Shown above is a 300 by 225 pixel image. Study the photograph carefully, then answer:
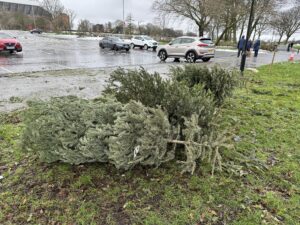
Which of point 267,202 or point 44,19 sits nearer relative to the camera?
point 267,202

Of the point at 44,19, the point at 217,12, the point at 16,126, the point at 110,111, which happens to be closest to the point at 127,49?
the point at 217,12

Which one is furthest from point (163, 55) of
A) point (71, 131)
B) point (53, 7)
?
point (53, 7)

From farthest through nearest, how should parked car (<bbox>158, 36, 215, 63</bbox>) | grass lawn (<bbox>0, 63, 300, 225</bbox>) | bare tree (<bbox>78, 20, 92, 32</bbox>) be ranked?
bare tree (<bbox>78, 20, 92, 32</bbox>) < parked car (<bbox>158, 36, 215, 63</bbox>) < grass lawn (<bbox>0, 63, 300, 225</bbox>)

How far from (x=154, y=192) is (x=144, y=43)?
90.0ft

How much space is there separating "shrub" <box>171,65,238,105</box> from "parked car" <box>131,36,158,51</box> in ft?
76.1

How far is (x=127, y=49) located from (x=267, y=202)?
944 inches

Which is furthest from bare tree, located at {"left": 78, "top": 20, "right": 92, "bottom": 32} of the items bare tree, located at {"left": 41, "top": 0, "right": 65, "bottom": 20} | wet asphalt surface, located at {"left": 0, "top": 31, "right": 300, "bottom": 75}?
wet asphalt surface, located at {"left": 0, "top": 31, "right": 300, "bottom": 75}

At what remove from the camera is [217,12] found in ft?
94.3

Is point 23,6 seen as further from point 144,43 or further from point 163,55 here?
point 163,55

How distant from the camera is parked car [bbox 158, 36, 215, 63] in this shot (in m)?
15.4

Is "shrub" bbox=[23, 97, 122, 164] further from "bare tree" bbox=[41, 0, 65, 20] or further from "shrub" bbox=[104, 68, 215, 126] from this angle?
"bare tree" bbox=[41, 0, 65, 20]

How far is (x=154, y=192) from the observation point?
2.44 metres

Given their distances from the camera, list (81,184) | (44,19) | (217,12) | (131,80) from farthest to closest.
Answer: (44,19), (217,12), (131,80), (81,184)

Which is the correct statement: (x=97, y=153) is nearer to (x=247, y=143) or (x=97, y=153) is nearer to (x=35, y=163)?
(x=35, y=163)
